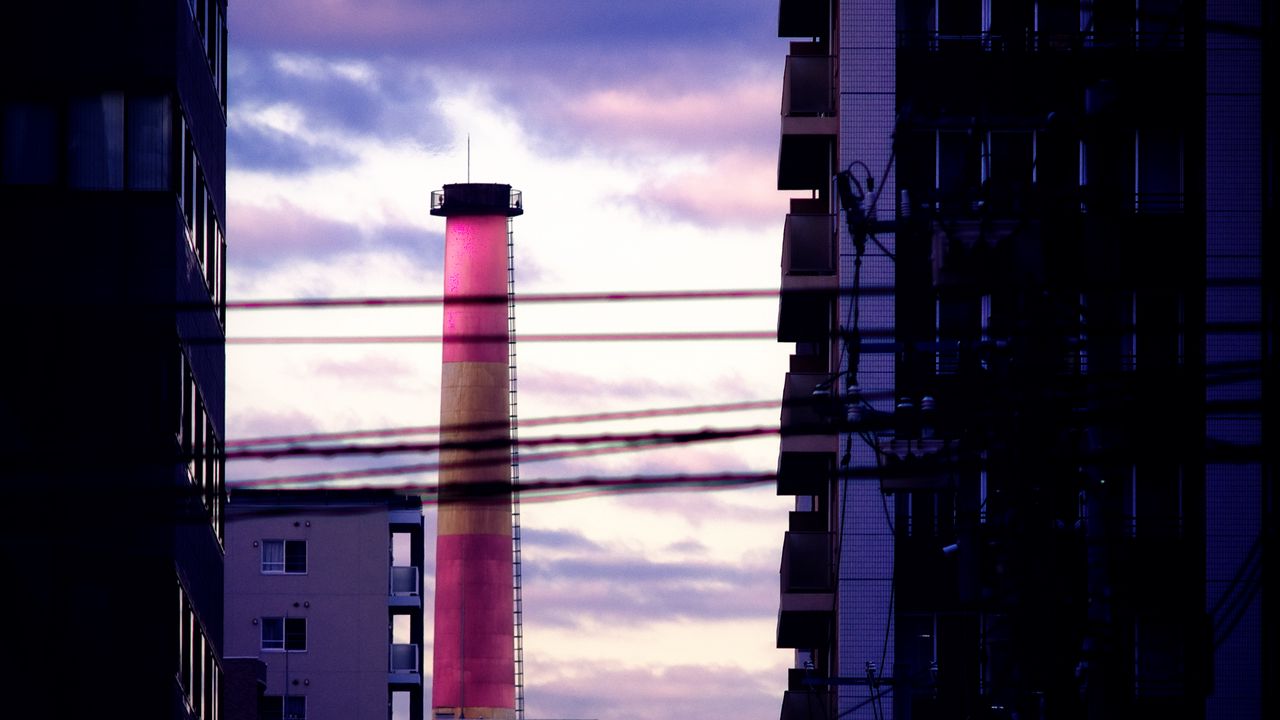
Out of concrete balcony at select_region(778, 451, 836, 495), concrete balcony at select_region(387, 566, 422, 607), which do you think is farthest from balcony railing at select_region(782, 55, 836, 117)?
concrete balcony at select_region(387, 566, 422, 607)

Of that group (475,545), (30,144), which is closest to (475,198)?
(475,545)

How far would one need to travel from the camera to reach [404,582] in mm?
83500

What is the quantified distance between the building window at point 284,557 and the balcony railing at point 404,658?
4693 millimetres

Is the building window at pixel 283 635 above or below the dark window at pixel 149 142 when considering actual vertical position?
below

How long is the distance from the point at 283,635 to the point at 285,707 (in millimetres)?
2660

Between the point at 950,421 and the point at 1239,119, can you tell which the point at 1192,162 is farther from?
the point at 950,421

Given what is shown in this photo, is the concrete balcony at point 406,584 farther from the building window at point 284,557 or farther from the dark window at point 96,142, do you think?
the dark window at point 96,142

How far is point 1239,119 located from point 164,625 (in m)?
18.0

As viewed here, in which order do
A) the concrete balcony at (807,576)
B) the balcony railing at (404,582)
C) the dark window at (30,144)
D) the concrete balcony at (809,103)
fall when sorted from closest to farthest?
the dark window at (30,144)
the concrete balcony at (809,103)
the concrete balcony at (807,576)
the balcony railing at (404,582)

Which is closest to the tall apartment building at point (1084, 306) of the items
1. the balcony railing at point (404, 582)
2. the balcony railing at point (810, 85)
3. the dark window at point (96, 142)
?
the balcony railing at point (810, 85)

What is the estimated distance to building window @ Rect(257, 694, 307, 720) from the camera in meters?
79.1

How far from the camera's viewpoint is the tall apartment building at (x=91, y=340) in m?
26.1

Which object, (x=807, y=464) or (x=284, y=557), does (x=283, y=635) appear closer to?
(x=284, y=557)

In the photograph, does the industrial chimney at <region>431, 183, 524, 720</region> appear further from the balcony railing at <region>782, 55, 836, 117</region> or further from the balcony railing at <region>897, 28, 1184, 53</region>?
the balcony railing at <region>897, 28, 1184, 53</region>
